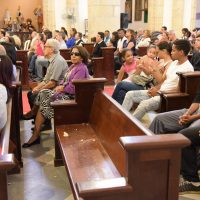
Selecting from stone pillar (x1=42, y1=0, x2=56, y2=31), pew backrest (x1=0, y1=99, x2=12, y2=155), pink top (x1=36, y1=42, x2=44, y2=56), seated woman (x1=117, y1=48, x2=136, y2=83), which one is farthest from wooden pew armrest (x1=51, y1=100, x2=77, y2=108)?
stone pillar (x1=42, y1=0, x2=56, y2=31)

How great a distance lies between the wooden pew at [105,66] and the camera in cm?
809

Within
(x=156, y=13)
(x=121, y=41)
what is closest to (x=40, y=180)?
(x=121, y=41)

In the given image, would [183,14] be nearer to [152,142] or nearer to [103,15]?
[103,15]

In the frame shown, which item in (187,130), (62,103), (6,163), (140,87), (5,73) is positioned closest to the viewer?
(6,163)

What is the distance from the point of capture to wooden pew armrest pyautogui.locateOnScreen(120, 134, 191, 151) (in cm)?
172

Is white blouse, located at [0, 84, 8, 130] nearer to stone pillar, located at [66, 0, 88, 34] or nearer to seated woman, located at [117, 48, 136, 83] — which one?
seated woman, located at [117, 48, 136, 83]

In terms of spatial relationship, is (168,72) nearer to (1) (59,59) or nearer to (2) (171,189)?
(1) (59,59)

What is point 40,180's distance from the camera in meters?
3.31

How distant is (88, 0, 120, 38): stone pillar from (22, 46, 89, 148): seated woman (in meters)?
5.85

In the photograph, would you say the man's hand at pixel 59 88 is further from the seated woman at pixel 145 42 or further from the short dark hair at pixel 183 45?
the seated woman at pixel 145 42

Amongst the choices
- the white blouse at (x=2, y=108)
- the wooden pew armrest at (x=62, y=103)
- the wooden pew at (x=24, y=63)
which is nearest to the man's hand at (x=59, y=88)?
the wooden pew armrest at (x=62, y=103)

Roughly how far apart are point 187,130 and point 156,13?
1160 cm

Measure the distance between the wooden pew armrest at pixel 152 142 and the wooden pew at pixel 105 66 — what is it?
20.8 ft

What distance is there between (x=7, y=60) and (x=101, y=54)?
5126 millimetres
